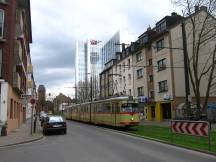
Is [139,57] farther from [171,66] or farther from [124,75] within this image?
[171,66]

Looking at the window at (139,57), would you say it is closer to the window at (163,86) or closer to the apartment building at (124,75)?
the apartment building at (124,75)

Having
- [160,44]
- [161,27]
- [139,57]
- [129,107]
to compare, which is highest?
A: [161,27]

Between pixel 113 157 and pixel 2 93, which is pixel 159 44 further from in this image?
pixel 113 157

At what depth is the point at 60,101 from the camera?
138m

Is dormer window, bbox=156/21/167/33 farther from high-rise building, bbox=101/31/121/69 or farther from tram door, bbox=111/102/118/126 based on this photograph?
tram door, bbox=111/102/118/126

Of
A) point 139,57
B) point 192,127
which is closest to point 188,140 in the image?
point 192,127

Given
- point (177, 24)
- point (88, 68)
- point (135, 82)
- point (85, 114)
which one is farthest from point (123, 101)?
point (88, 68)

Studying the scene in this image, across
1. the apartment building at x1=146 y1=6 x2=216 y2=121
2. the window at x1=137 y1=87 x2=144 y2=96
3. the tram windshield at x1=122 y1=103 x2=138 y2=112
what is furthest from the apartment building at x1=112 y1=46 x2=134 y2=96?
the tram windshield at x1=122 y1=103 x2=138 y2=112

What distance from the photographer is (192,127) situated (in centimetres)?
1619

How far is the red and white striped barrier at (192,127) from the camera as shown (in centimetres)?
1525

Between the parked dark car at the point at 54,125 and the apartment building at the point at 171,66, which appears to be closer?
the parked dark car at the point at 54,125

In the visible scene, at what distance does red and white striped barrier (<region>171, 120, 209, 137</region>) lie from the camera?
15.2m

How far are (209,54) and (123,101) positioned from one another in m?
22.3

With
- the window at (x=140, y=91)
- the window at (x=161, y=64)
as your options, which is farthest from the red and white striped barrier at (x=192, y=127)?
the window at (x=140, y=91)
